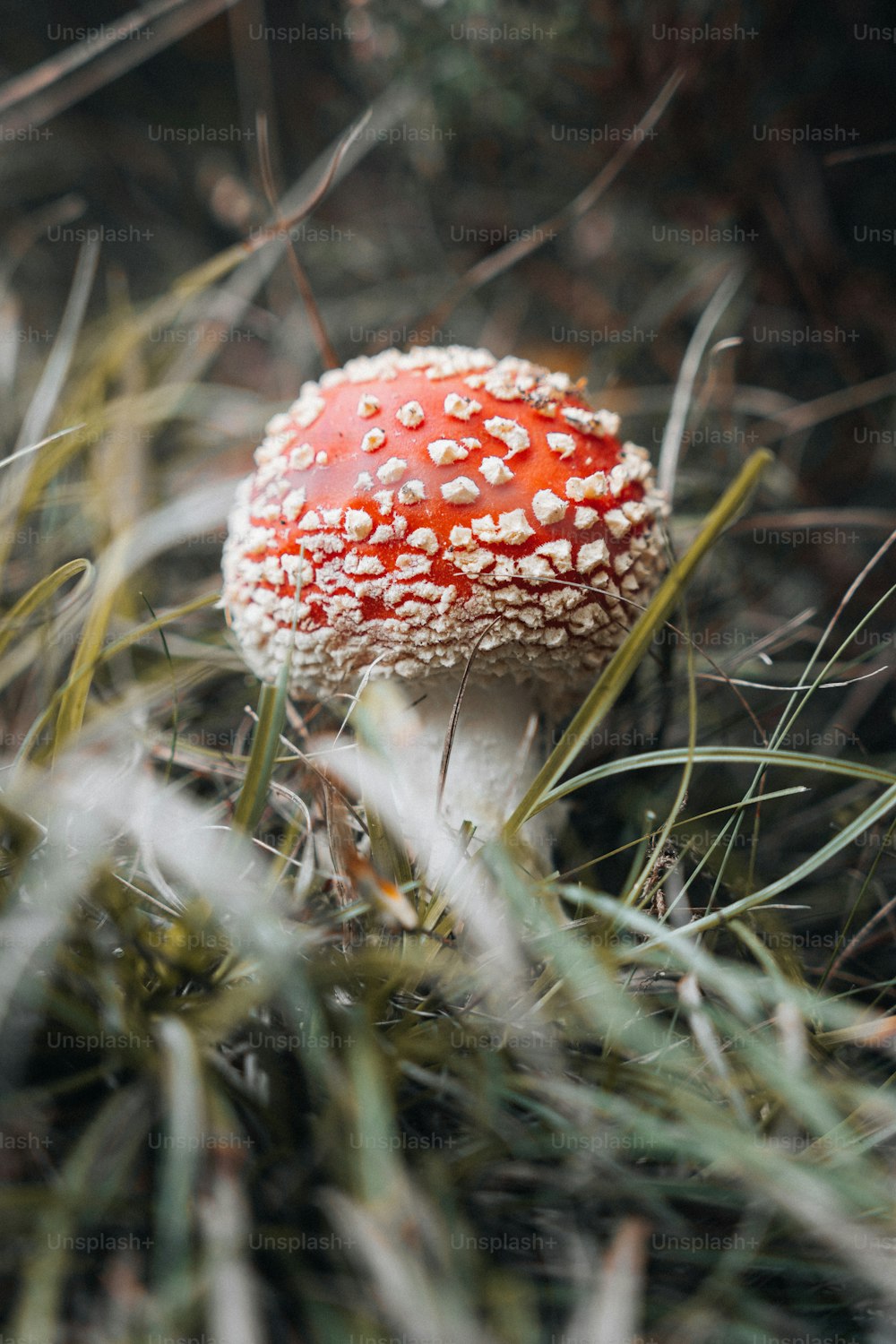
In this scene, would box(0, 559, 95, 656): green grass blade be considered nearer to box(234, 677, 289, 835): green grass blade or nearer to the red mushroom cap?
the red mushroom cap

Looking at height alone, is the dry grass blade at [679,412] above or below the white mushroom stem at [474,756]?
above

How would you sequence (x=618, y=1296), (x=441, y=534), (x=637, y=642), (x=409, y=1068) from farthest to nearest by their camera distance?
(x=441, y=534) < (x=637, y=642) < (x=409, y=1068) < (x=618, y=1296)

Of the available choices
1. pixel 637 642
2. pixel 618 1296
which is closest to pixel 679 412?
pixel 637 642

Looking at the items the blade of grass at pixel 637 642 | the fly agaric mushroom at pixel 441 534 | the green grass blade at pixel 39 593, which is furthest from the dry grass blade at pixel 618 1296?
the green grass blade at pixel 39 593

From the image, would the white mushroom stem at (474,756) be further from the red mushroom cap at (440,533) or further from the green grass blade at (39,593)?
the green grass blade at (39,593)

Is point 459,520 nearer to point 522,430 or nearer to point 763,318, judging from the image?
point 522,430

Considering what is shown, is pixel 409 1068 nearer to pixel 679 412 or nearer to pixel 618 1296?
pixel 618 1296

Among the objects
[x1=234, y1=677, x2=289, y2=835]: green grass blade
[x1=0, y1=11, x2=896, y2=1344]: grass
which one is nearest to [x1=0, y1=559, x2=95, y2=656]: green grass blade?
[x1=0, y1=11, x2=896, y2=1344]: grass

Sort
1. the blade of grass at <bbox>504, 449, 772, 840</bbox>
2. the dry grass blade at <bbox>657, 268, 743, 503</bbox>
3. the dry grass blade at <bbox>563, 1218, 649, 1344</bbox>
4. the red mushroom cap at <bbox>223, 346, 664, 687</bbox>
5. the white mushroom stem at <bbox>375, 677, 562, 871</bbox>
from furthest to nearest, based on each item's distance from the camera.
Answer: the dry grass blade at <bbox>657, 268, 743, 503</bbox> < the white mushroom stem at <bbox>375, 677, 562, 871</bbox> < the red mushroom cap at <bbox>223, 346, 664, 687</bbox> < the blade of grass at <bbox>504, 449, 772, 840</bbox> < the dry grass blade at <bbox>563, 1218, 649, 1344</bbox>
